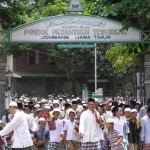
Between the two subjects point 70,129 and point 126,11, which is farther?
point 126,11

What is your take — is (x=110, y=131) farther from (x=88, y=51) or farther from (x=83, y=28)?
(x=88, y=51)

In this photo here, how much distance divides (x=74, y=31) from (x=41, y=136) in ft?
12.9

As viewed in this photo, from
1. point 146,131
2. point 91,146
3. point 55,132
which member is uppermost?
point 146,131

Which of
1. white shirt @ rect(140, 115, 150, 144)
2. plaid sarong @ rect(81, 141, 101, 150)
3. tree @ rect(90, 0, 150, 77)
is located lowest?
plaid sarong @ rect(81, 141, 101, 150)

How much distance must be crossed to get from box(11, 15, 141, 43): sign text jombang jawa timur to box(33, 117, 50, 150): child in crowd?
3363 millimetres

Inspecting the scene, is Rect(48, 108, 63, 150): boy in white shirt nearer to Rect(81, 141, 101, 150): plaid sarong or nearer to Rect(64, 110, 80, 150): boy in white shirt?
Rect(64, 110, 80, 150): boy in white shirt

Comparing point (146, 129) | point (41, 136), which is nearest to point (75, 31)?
point (41, 136)

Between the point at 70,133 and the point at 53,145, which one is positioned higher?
the point at 70,133

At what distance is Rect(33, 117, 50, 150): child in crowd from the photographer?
14.8m

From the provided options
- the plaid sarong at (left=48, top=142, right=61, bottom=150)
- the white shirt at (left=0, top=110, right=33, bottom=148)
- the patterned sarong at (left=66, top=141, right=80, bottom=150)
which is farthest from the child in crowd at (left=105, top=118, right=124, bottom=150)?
the white shirt at (left=0, top=110, right=33, bottom=148)

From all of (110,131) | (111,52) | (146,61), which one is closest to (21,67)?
(111,52)

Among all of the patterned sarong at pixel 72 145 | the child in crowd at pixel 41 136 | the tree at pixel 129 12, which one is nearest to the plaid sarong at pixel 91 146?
the child in crowd at pixel 41 136

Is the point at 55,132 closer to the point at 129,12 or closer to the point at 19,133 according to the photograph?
the point at 19,133

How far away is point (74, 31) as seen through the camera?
1723 centimetres
